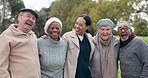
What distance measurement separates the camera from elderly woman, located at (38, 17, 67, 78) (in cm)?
439

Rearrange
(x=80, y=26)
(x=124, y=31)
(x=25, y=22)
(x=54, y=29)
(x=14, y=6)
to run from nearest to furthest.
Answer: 1. (x=25, y=22)
2. (x=54, y=29)
3. (x=124, y=31)
4. (x=80, y=26)
5. (x=14, y=6)

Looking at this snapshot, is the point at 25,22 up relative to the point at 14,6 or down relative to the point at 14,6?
down

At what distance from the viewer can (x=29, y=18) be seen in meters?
4.13

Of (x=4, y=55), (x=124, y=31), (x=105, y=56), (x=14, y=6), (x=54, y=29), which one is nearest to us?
(x=4, y=55)

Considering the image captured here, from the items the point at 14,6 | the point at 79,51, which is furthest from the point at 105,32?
the point at 14,6

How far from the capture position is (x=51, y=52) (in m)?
4.43

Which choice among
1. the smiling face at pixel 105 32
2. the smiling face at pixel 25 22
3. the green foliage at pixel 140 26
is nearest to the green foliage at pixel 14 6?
the green foliage at pixel 140 26

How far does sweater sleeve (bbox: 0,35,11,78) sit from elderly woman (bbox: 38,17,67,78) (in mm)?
660

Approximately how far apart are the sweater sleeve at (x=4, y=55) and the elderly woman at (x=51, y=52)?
0.66 metres

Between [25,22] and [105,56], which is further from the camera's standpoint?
[105,56]

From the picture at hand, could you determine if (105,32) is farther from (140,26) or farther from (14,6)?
(14,6)

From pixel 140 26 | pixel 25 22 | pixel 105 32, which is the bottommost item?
pixel 140 26

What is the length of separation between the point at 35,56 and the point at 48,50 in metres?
0.33

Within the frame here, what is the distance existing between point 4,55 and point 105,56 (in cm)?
181
